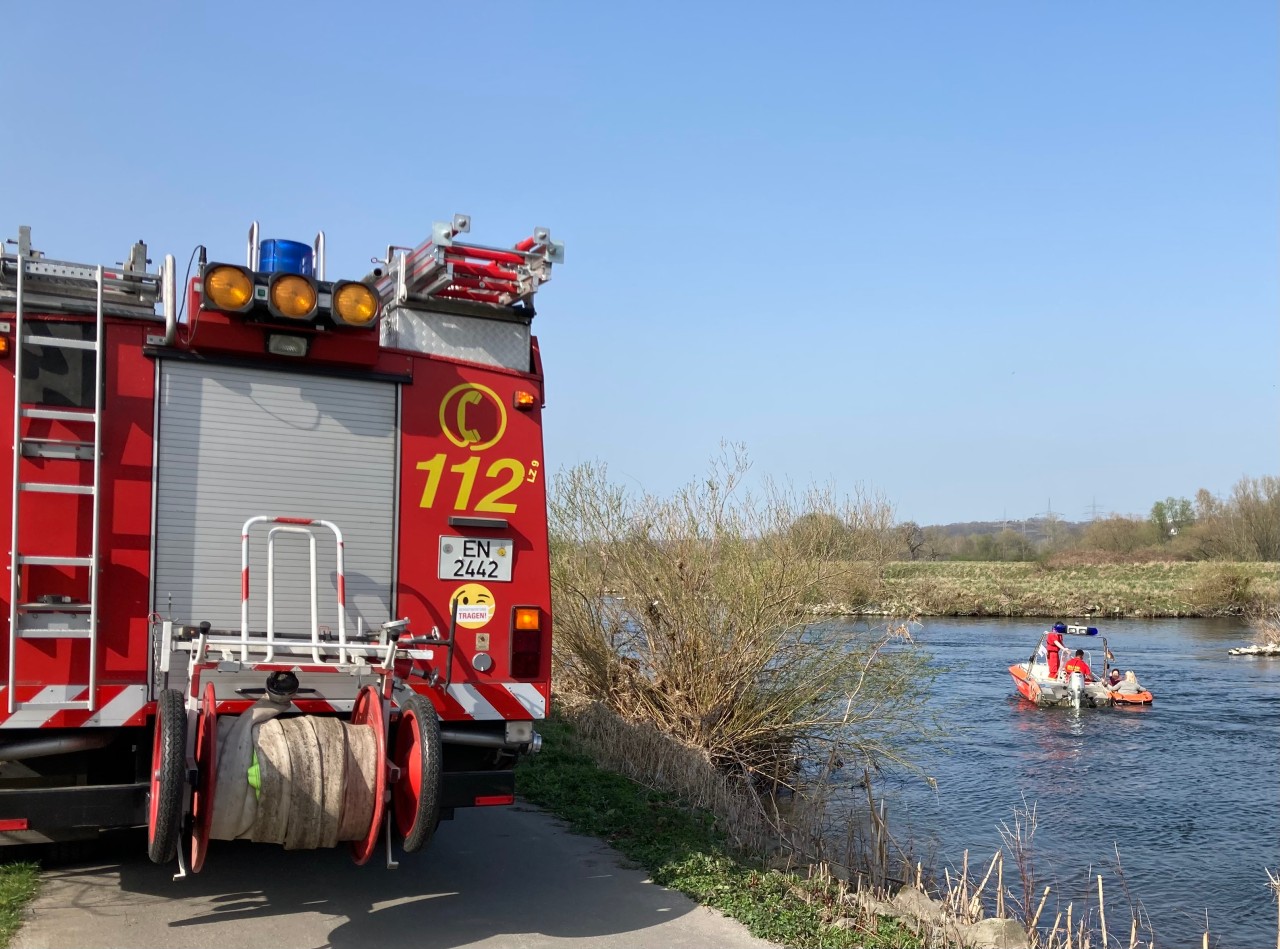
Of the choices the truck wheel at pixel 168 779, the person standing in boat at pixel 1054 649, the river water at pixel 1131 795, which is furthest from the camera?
the person standing in boat at pixel 1054 649

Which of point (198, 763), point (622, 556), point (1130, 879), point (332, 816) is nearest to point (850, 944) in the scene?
point (332, 816)

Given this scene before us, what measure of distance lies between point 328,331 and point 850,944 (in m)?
4.24

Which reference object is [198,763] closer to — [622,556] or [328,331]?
[328,331]

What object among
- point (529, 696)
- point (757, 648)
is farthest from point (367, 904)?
point (757, 648)

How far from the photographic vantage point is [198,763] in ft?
17.3

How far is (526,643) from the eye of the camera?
6.72m

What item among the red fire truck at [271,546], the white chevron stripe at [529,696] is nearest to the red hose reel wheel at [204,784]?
the red fire truck at [271,546]

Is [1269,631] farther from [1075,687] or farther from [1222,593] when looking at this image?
[1075,687]

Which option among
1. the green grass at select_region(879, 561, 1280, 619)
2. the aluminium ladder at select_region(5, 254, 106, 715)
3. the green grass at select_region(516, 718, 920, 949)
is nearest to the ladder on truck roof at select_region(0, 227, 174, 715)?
the aluminium ladder at select_region(5, 254, 106, 715)

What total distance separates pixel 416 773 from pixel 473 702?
94 cm

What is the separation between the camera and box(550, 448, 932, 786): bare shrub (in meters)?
13.5

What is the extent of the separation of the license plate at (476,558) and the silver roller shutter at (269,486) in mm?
320

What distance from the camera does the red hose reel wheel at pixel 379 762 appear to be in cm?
543

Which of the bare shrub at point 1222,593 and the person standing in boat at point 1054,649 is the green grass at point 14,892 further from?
the bare shrub at point 1222,593
